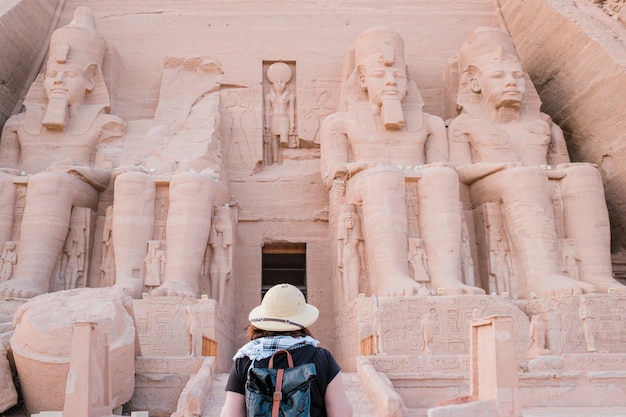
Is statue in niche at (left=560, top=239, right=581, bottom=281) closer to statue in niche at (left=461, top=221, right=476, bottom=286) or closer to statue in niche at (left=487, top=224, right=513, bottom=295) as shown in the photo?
statue in niche at (left=487, top=224, right=513, bottom=295)

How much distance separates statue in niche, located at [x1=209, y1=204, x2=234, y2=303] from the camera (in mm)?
6848

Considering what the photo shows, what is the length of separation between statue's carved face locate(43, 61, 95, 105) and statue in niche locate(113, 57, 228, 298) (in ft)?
2.40

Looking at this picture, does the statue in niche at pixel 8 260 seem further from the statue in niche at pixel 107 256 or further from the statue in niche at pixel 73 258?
the statue in niche at pixel 107 256

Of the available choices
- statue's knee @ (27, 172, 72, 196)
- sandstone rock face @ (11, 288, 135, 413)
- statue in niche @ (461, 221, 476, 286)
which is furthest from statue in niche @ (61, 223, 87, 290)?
statue in niche @ (461, 221, 476, 286)

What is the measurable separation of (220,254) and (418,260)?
1.90 m

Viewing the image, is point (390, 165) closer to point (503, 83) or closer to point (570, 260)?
point (503, 83)

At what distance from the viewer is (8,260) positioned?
6531 millimetres

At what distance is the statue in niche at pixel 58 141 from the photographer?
6.58m

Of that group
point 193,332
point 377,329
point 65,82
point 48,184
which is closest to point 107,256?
point 48,184

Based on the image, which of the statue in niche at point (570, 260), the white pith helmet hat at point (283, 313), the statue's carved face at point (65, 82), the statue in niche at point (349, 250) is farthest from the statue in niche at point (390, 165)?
the white pith helmet hat at point (283, 313)

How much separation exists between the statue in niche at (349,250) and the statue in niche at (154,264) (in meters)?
1.66

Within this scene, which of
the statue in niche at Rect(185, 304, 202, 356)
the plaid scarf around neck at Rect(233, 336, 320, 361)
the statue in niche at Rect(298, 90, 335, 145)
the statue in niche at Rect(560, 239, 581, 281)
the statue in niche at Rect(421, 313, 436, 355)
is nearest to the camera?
the plaid scarf around neck at Rect(233, 336, 320, 361)

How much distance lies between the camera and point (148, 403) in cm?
475

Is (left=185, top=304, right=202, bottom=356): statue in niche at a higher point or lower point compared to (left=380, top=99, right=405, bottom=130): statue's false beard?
lower
